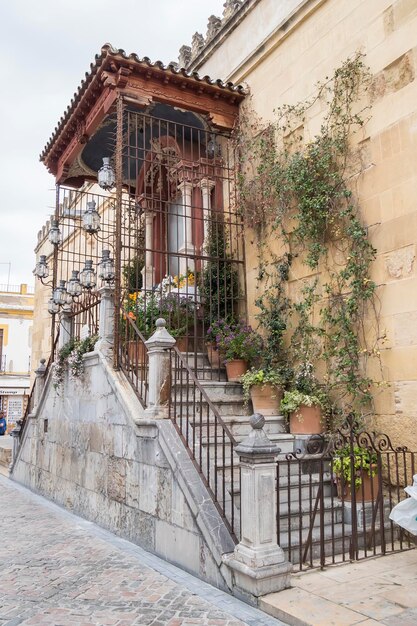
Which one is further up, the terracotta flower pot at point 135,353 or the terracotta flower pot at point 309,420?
the terracotta flower pot at point 135,353

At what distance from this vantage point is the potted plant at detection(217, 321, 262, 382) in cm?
695

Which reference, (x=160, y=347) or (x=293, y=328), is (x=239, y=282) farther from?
(x=160, y=347)

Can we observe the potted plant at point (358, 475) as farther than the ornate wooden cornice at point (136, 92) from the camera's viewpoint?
No

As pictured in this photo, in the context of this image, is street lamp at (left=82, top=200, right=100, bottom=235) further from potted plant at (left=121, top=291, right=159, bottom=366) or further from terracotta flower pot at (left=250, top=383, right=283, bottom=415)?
terracotta flower pot at (left=250, top=383, right=283, bottom=415)

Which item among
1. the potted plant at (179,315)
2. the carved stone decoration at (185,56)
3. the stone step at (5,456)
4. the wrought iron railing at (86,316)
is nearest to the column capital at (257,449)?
the potted plant at (179,315)

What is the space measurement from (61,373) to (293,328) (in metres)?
3.71

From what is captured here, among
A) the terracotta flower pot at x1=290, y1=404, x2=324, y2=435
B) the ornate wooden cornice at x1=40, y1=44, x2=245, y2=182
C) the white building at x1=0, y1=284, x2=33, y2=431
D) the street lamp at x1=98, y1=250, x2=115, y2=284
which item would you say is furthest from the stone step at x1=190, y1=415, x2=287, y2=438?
the white building at x1=0, y1=284, x2=33, y2=431

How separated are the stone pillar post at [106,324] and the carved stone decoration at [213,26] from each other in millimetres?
4780

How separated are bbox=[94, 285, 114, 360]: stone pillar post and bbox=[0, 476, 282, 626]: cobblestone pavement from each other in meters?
2.10

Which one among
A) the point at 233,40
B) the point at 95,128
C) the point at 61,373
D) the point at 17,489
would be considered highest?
the point at 233,40

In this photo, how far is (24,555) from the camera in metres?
5.28

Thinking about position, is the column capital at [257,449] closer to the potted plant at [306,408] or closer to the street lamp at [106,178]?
the potted plant at [306,408]

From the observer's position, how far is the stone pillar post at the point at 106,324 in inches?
267

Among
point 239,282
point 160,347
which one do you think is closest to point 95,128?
point 239,282
